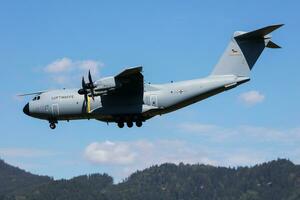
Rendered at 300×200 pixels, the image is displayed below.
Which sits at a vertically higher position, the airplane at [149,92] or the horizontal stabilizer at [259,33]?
the horizontal stabilizer at [259,33]

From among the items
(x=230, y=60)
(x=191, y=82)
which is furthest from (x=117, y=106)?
(x=230, y=60)

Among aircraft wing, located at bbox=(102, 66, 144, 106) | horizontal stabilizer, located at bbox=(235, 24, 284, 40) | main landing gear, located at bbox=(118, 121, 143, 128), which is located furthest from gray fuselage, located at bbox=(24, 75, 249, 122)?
horizontal stabilizer, located at bbox=(235, 24, 284, 40)

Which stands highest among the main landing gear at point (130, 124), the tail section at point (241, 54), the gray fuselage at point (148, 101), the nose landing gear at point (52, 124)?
the tail section at point (241, 54)

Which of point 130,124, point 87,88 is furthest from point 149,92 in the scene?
point 87,88

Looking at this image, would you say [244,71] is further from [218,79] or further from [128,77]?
[128,77]

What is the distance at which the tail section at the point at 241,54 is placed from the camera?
4738 cm

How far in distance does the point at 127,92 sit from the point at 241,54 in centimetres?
878

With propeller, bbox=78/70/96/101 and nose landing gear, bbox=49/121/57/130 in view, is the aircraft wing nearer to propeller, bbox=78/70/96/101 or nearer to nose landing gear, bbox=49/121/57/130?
propeller, bbox=78/70/96/101

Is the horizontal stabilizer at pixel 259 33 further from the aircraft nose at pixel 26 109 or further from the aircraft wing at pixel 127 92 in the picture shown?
the aircraft nose at pixel 26 109

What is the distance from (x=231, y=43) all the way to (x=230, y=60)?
1.29 meters

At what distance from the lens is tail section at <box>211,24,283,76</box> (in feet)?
155

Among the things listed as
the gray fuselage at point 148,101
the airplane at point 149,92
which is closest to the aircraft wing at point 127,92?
the airplane at point 149,92

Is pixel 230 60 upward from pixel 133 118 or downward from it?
upward

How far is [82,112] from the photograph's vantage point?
157ft
